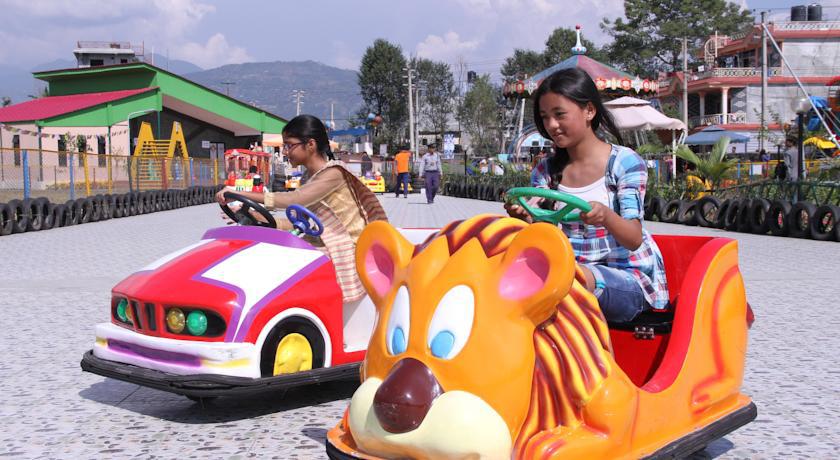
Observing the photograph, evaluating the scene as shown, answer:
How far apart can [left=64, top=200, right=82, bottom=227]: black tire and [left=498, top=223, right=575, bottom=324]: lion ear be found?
16396 mm

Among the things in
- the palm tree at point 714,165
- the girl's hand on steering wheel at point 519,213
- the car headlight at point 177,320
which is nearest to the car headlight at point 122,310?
the car headlight at point 177,320

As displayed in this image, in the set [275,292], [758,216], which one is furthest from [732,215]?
[275,292]

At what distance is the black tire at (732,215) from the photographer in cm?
1491

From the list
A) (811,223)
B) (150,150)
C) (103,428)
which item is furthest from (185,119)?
(103,428)

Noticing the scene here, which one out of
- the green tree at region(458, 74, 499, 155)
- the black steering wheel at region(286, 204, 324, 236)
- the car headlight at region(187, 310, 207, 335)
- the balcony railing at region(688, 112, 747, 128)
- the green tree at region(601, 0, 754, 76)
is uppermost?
the green tree at region(601, 0, 754, 76)

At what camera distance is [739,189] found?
16672mm

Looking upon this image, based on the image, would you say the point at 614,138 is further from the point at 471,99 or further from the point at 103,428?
the point at 471,99

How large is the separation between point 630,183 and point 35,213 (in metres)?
15.1

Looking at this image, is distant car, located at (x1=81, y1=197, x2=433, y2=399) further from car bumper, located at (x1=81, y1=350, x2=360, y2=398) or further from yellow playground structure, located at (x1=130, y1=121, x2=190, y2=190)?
yellow playground structure, located at (x1=130, y1=121, x2=190, y2=190)

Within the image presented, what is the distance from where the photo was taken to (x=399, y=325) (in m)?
2.64

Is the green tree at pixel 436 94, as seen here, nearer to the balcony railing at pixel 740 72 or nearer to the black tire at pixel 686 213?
the balcony railing at pixel 740 72

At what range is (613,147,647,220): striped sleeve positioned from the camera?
3164 millimetres

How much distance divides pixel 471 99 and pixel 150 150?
135ft

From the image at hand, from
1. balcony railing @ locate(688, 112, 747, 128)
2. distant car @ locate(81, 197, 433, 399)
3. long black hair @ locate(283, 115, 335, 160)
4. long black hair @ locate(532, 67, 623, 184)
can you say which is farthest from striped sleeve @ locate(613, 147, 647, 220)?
balcony railing @ locate(688, 112, 747, 128)
